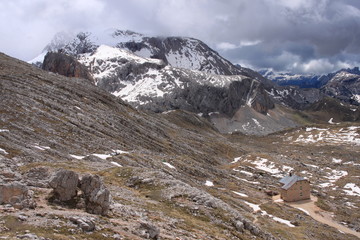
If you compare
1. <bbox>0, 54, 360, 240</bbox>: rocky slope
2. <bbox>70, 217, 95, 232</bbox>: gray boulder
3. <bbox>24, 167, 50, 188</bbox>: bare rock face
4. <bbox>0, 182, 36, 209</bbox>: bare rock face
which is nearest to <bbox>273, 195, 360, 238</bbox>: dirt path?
<bbox>0, 54, 360, 240</bbox>: rocky slope

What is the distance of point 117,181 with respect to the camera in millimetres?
46344

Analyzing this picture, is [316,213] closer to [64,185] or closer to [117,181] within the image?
[117,181]

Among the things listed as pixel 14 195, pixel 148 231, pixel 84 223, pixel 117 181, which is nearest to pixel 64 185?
pixel 14 195

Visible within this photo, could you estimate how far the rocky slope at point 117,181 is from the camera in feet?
72.1

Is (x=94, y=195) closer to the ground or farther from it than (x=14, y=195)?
farther from it

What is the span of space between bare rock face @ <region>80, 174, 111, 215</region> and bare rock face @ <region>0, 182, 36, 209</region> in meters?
4.69

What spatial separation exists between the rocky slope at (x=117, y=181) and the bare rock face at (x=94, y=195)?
0.29 feet

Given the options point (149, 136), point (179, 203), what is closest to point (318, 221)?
point (179, 203)

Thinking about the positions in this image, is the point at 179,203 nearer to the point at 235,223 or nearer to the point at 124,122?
the point at 235,223

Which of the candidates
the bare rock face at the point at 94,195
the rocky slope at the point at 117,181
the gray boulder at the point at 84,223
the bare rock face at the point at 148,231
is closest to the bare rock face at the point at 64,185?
the rocky slope at the point at 117,181

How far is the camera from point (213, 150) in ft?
517

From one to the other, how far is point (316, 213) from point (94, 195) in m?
63.0

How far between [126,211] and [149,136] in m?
95.0

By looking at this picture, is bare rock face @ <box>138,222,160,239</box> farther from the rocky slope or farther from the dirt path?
the dirt path
